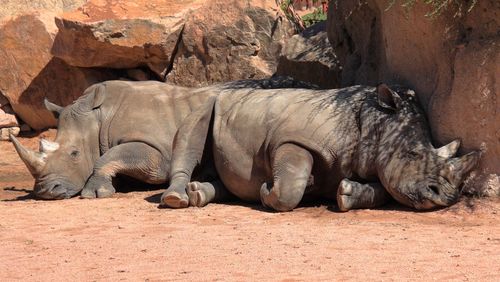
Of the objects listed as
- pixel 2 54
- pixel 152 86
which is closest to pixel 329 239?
pixel 152 86

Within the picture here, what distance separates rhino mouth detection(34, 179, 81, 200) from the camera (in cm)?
1152

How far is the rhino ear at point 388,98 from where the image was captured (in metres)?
9.53

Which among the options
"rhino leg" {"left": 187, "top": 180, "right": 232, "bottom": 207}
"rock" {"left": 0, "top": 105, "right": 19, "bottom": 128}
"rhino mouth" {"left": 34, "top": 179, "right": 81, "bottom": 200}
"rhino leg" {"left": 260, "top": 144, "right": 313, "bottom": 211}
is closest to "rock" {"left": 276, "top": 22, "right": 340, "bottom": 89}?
"rhino leg" {"left": 187, "top": 180, "right": 232, "bottom": 207}

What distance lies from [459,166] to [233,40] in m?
6.10

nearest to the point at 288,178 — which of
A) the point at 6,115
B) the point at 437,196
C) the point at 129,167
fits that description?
the point at 437,196

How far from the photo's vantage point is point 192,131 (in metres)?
10.9

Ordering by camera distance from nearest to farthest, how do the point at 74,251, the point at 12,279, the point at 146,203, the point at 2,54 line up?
the point at 12,279
the point at 74,251
the point at 146,203
the point at 2,54

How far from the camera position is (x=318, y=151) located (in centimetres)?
968

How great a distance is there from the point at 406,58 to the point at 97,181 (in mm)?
3533

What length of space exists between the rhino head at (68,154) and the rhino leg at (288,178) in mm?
2891

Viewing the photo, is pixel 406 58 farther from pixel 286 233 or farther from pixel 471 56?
pixel 286 233

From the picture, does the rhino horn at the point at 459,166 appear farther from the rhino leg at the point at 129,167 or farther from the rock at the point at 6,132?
the rock at the point at 6,132

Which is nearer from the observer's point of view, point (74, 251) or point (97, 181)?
point (74, 251)

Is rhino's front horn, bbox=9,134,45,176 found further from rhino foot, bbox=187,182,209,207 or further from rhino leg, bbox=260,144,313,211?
rhino leg, bbox=260,144,313,211
